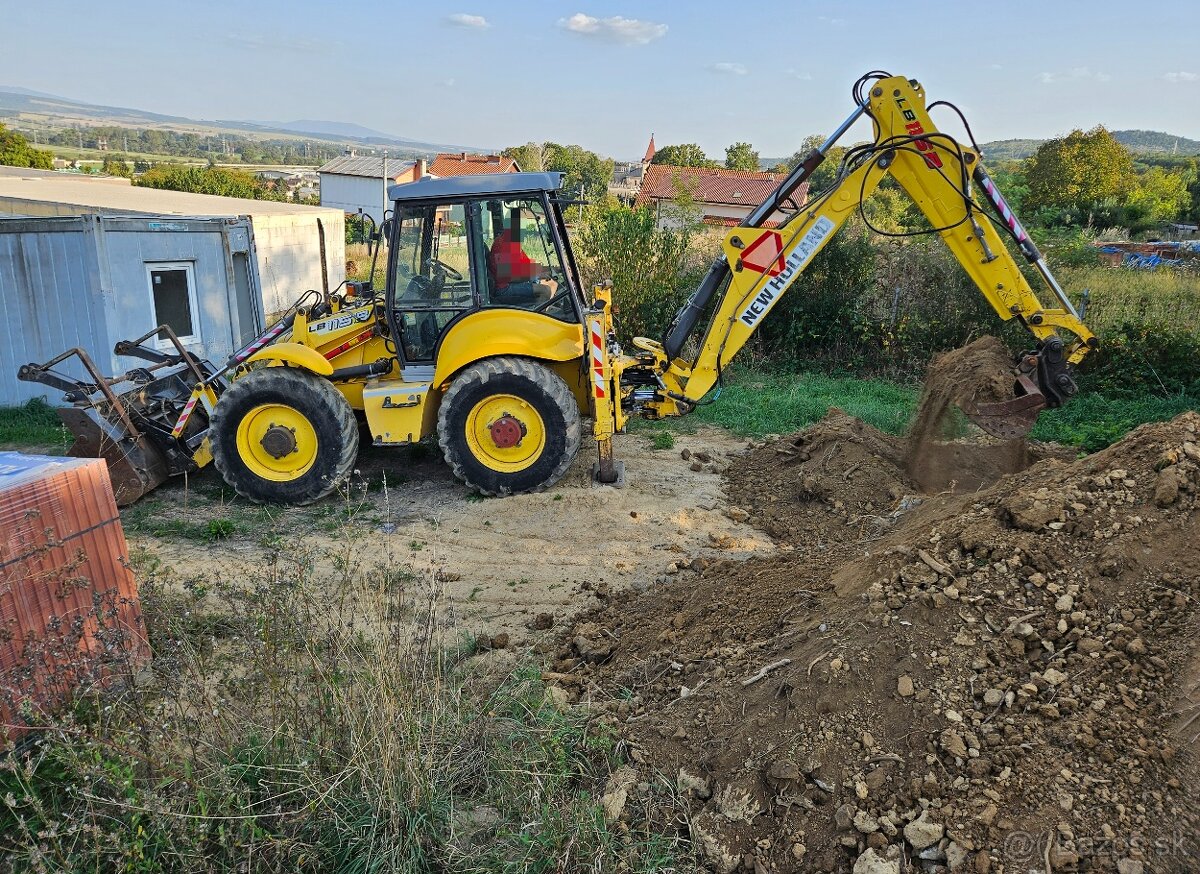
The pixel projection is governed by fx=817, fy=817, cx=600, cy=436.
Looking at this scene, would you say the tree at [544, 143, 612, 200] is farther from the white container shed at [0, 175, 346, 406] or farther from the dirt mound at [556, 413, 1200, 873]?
the dirt mound at [556, 413, 1200, 873]

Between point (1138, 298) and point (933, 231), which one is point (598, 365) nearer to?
point (933, 231)

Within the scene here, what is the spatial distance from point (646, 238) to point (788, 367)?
304 cm

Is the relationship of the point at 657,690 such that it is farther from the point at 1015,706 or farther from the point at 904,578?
the point at 1015,706

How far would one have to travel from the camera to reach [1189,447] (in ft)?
13.1

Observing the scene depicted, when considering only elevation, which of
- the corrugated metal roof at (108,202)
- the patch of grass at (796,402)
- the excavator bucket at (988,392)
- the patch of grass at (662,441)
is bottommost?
the patch of grass at (662,441)

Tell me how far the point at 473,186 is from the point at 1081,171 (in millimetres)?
33743

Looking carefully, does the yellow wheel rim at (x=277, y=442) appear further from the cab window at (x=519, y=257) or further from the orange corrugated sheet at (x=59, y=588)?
the orange corrugated sheet at (x=59, y=588)

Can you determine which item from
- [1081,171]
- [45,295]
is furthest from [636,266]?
[1081,171]

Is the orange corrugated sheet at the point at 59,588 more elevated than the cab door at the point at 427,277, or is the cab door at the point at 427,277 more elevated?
the cab door at the point at 427,277

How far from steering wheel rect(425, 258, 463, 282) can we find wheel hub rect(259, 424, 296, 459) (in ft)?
6.34

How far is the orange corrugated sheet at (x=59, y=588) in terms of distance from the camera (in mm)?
3459

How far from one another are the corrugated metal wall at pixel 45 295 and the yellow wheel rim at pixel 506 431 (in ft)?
19.5

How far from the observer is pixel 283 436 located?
7.19 m

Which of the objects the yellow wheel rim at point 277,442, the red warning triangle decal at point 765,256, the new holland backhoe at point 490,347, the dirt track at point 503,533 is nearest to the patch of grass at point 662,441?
the dirt track at point 503,533
